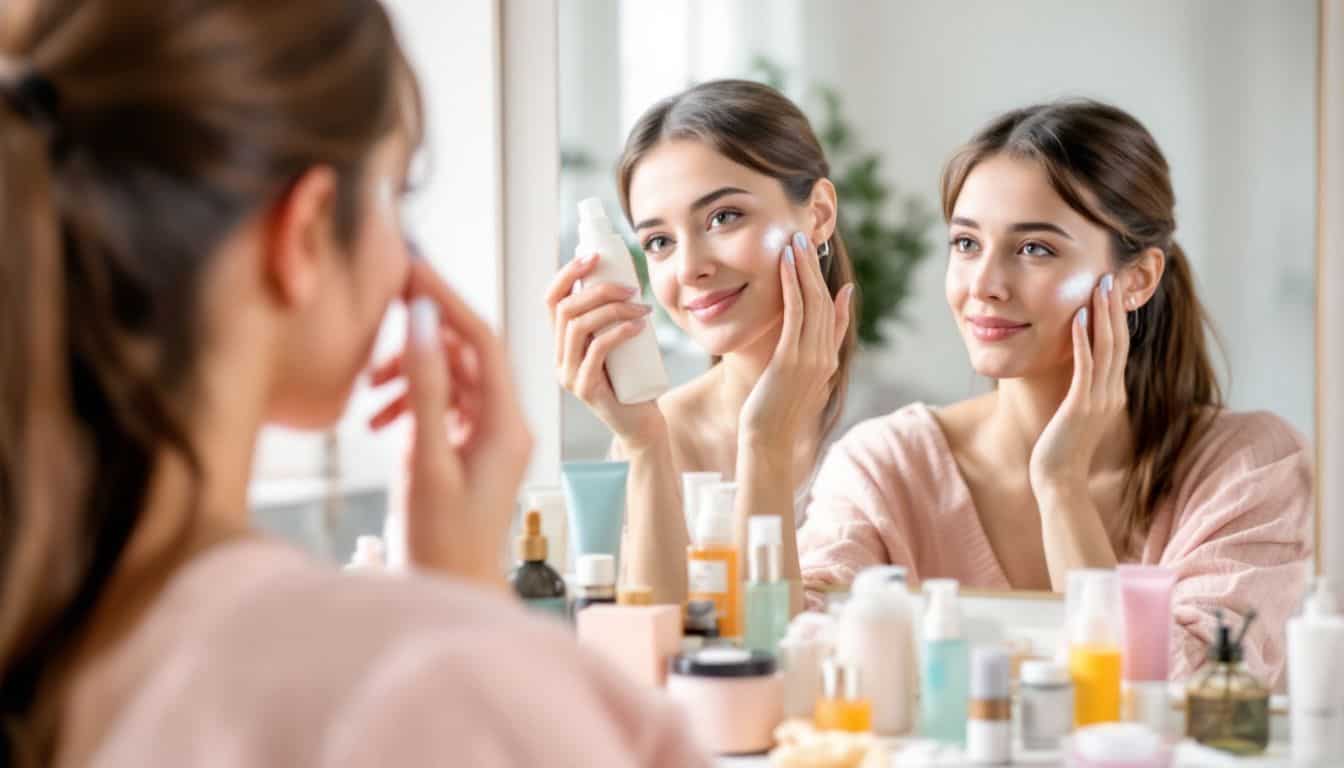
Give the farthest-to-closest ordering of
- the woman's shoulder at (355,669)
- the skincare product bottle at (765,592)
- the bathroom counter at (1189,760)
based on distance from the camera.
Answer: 1. the skincare product bottle at (765,592)
2. the bathroom counter at (1189,760)
3. the woman's shoulder at (355,669)

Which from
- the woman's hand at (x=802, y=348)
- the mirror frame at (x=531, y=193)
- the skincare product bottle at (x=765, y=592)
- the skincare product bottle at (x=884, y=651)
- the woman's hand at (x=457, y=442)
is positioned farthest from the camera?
the mirror frame at (x=531, y=193)

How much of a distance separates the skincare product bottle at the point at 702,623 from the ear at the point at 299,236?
2.59 ft

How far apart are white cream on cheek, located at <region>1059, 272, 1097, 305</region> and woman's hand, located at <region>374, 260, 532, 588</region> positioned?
24.6 inches

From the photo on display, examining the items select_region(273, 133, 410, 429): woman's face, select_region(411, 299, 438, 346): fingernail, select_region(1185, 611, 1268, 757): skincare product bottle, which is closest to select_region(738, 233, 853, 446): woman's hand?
select_region(1185, 611, 1268, 757): skincare product bottle

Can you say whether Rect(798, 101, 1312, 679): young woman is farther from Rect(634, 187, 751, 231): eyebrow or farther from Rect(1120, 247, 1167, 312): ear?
Rect(634, 187, 751, 231): eyebrow

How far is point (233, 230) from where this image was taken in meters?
0.73

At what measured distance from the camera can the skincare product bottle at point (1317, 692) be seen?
1.25m

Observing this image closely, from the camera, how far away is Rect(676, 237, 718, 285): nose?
1.61m

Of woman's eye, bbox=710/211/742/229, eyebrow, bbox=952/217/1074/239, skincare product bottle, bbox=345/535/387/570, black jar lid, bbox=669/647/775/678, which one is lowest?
black jar lid, bbox=669/647/775/678

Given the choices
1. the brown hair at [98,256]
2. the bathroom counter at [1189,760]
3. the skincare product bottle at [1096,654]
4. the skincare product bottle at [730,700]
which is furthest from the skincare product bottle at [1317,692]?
the brown hair at [98,256]

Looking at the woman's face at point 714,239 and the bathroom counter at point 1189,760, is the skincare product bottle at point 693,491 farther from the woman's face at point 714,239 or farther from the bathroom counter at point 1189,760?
the bathroom counter at point 1189,760

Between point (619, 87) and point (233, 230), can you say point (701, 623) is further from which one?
point (233, 230)

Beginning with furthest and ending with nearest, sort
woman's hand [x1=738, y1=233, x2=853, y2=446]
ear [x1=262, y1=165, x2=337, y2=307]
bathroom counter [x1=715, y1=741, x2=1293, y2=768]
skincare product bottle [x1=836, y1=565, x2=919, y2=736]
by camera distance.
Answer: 1. woman's hand [x1=738, y1=233, x2=853, y2=446]
2. skincare product bottle [x1=836, y1=565, x2=919, y2=736]
3. bathroom counter [x1=715, y1=741, x2=1293, y2=768]
4. ear [x1=262, y1=165, x2=337, y2=307]

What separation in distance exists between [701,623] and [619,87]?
0.65 meters
